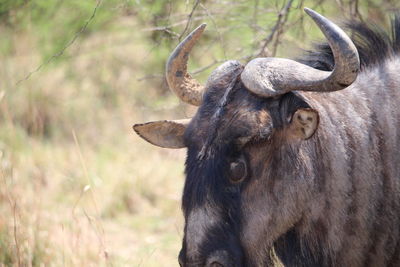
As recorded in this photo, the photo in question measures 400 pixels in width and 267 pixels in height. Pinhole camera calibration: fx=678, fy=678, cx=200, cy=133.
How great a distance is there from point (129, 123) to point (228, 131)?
260 inches

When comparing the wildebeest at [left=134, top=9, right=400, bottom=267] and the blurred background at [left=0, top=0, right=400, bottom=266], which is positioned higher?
the wildebeest at [left=134, top=9, right=400, bottom=267]

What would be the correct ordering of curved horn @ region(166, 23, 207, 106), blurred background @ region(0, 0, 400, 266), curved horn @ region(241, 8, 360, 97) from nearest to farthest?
curved horn @ region(241, 8, 360, 97) → curved horn @ region(166, 23, 207, 106) → blurred background @ region(0, 0, 400, 266)

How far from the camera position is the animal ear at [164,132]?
3.88 metres

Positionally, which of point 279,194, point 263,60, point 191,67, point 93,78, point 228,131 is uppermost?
point 263,60

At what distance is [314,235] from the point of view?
3430 millimetres

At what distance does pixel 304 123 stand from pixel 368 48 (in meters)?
0.98

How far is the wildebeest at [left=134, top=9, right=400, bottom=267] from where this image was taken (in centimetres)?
324

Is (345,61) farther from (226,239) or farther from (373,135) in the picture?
(226,239)

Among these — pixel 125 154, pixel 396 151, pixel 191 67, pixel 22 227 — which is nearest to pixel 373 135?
pixel 396 151

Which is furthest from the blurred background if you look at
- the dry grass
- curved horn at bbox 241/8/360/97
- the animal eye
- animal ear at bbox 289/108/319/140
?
the animal eye

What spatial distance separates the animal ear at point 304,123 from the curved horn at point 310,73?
128 millimetres

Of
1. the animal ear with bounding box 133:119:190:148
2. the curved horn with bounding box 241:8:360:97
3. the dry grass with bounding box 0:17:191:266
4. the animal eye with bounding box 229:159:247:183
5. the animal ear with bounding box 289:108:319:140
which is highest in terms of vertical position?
the curved horn with bounding box 241:8:360:97

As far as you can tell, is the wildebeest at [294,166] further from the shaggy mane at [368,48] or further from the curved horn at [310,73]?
the shaggy mane at [368,48]

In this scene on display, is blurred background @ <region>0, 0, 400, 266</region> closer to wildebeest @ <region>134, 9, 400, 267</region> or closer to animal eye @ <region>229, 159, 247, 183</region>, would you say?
wildebeest @ <region>134, 9, 400, 267</region>
